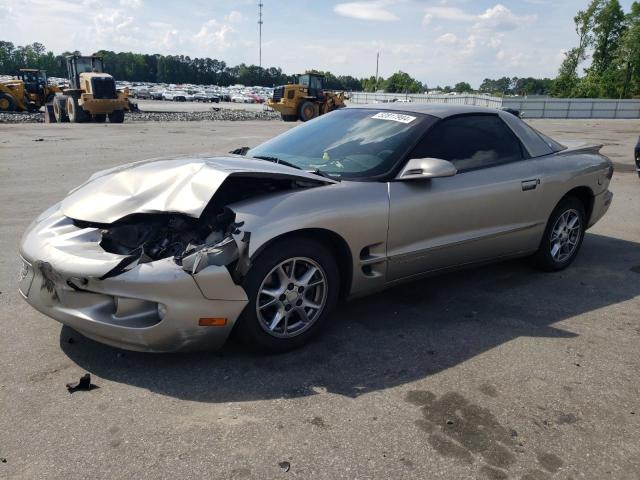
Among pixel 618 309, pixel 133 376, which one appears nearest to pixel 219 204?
pixel 133 376

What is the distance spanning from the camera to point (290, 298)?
129 inches

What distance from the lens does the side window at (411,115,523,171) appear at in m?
4.05

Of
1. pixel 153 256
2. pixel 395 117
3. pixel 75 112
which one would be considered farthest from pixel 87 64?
pixel 153 256

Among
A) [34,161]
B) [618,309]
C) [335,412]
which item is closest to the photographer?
[335,412]

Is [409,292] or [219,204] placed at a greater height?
[219,204]

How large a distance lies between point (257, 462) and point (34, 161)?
11039 mm

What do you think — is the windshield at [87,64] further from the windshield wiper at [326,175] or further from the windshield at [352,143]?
the windshield wiper at [326,175]

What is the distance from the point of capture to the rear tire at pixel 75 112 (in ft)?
81.9

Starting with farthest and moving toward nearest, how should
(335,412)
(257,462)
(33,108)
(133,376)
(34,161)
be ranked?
(33,108)
(34,161)
(133,376)
(335,412)
(257,462)

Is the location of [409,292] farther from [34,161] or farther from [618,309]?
[34,161]

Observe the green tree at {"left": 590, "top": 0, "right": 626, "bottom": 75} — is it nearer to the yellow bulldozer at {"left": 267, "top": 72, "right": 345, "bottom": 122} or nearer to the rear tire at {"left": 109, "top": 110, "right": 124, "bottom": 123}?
the yellow bulldozer at {"left": 267, "top": 72, "right": 345, "bottom": 122}

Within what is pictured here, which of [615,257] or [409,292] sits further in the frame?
A: [615,257]


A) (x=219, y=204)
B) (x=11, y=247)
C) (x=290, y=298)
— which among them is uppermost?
(x=219, y=204)

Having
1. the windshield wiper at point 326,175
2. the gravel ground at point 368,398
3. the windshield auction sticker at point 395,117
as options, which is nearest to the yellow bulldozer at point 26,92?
the gravel ground at point 368,398
